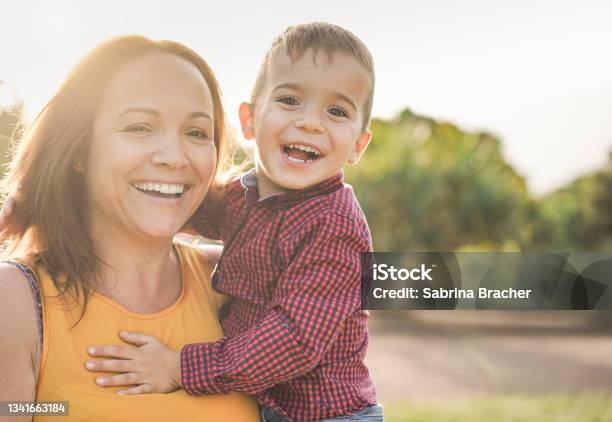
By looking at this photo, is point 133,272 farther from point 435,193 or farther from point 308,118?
point 435,193

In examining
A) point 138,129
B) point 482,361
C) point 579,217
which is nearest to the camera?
point 138,129

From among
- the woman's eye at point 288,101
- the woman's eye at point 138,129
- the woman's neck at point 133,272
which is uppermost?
the woman's eye at point 288,101

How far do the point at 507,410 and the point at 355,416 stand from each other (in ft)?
14.6

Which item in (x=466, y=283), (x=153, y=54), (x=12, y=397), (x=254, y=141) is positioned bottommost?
(x=12, y=397)

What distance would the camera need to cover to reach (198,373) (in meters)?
1.96

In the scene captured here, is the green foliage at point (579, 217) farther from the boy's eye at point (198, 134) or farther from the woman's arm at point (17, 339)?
the woman's arm at point (17, 339)

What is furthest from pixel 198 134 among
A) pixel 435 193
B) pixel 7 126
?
pixel 435 193

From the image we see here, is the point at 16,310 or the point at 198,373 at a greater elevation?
the point at 16,310

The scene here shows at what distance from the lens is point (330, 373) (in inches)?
83.3

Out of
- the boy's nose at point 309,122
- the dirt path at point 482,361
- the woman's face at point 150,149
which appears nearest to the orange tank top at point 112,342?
the woman's face at point 150,149

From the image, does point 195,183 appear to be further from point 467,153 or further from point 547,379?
point 467,153

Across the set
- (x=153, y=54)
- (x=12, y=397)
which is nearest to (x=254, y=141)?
(x=153, y=54)

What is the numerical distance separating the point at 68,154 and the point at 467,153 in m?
10.8

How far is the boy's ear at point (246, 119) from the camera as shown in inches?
91.0
